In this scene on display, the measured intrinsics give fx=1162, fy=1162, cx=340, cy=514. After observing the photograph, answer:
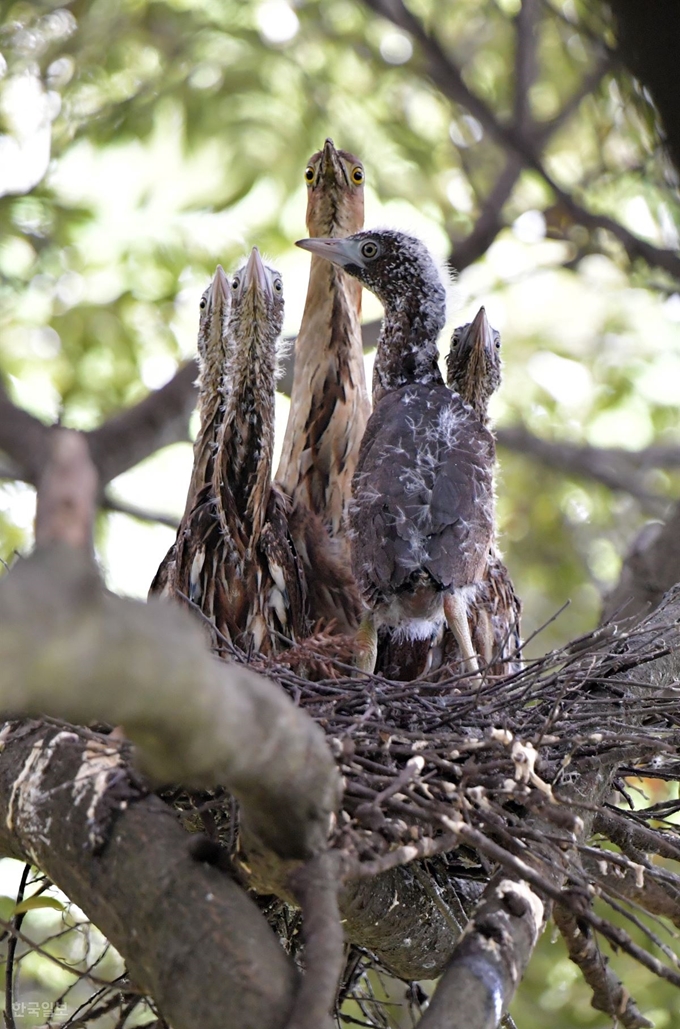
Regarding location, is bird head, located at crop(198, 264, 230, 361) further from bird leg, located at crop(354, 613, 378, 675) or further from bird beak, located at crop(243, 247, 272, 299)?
bird leg, located at crop(354, 613, 378, 675)

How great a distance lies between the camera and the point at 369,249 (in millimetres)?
3637

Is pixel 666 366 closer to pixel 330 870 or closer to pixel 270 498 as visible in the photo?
pixel 270 498

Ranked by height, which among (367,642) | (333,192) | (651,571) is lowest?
(367,642)

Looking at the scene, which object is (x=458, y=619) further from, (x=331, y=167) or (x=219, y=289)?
(x=331, y=167)

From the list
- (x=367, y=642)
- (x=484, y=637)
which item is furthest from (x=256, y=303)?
(x=484, y=637)

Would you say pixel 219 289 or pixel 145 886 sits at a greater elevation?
pixel 219 289

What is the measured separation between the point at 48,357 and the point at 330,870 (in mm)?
5079

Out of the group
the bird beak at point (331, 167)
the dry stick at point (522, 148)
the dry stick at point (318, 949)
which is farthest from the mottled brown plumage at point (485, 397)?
the dry stick at point (318, 949)

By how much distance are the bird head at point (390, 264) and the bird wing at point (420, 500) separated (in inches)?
15.2

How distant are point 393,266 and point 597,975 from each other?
7.19 feet

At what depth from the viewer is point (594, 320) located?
25.1 ft

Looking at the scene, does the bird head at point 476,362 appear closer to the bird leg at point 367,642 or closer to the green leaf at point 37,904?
the bird leg at point 367,642

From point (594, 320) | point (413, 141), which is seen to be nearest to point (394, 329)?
point (413, 141)

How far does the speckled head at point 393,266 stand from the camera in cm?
359
